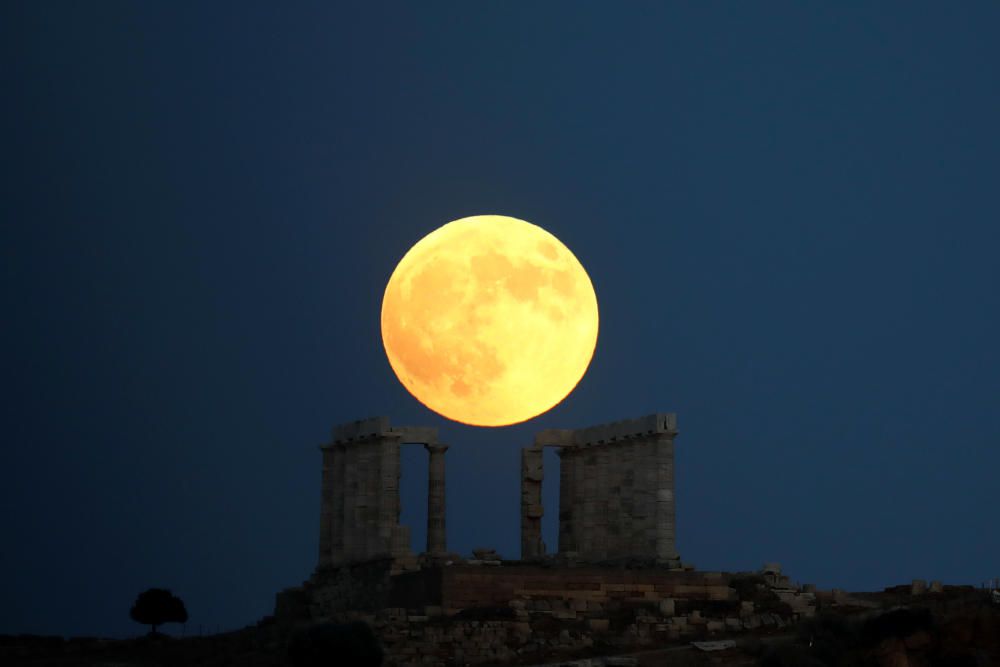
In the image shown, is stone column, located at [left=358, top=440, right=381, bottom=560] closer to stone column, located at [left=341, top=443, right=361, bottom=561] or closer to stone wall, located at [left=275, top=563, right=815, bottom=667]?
stone column, located at [left=341, top=443, right=361, bottom=561]

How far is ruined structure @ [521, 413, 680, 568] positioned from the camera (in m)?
69.6

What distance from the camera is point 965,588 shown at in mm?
62406

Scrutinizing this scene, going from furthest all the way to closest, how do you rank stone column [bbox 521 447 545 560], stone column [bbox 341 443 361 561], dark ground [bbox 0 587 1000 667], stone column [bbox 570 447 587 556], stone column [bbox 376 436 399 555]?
stone column [bbox 521 447 545 560] < stone column [bbox 570 447 587 556] < stone column [bbox 341 443 361 561] < stone column [bbox 376 436 399 555] < dark ground [bbox 0 587 1000 667]

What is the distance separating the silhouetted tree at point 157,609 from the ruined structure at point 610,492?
12065 mm

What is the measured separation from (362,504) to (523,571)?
9.41 m

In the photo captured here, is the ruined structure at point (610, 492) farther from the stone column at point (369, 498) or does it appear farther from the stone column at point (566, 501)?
the stone column at point (369, 498)

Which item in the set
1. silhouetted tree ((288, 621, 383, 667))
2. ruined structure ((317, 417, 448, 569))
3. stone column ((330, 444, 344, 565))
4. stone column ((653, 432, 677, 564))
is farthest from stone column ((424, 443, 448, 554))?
silhouetted tree ((288, 621, 383, 667))


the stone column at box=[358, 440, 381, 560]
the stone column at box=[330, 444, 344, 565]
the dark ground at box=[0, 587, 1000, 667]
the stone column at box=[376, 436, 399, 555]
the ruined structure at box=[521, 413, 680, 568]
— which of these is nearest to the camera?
the dark ground at box=[0, 587, 1000, 667]

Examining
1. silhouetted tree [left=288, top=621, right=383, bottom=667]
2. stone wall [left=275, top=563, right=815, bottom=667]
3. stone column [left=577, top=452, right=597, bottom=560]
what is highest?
stone column [left=577, top=452, right=597, bottom=560]

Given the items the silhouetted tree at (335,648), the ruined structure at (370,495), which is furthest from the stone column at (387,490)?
the silhouetted tree at (335,648)

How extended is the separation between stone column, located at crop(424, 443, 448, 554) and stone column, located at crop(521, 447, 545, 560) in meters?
2.65

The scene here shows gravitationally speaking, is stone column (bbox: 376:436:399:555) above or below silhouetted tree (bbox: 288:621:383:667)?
above

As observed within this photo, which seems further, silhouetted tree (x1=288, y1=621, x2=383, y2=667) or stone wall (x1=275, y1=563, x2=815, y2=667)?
stone wall (x1=275, y1=563, x2=815, y2=667)

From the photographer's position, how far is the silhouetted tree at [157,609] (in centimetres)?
7644
